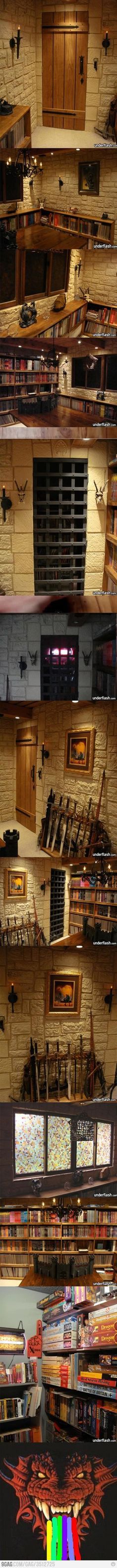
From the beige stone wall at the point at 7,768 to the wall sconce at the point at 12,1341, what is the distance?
174cm

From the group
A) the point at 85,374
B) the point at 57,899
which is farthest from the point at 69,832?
the point at 85,374

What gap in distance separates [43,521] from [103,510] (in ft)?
0.71

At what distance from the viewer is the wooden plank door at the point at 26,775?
175 inches

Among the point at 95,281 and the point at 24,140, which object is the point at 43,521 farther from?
the point at 24,140

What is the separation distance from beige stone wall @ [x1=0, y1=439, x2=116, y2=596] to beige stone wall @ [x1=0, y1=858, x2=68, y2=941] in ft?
3.14

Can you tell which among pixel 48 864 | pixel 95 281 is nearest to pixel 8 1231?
pixel 48 864

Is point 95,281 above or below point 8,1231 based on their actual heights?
above

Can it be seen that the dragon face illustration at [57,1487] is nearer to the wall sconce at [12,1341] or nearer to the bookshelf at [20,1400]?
the bookshelf at [20,1400]

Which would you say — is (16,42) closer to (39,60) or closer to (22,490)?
(39,60)

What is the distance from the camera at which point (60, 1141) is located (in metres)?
4.38

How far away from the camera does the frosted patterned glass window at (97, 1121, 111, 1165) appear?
4406 millimetres

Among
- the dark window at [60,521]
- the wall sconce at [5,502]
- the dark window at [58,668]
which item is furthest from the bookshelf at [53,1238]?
the wall sconce at [5,502]

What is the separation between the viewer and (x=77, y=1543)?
3984 mm

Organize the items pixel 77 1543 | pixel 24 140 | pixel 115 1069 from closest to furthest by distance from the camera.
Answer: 1. pixel 77 1543
2. pixel 24 140
3. pixel 115 1069
